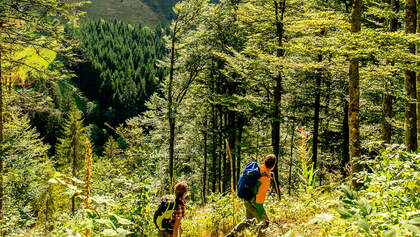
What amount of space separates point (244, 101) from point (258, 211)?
978 centimetres

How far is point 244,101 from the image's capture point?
43.2 feet

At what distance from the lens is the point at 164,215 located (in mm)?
3340

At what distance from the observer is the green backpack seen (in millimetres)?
3342

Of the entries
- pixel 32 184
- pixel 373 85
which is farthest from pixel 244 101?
pixel 32 184

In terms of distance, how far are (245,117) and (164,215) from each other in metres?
13.8

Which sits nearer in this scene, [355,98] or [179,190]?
[179,190]

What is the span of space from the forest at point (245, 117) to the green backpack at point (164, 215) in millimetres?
153

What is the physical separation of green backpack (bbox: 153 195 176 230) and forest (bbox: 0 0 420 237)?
0.15 meters

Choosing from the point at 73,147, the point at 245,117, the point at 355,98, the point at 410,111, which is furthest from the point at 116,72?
the point at 355,98

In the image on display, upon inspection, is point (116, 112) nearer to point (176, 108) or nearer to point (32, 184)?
point (32, 184)

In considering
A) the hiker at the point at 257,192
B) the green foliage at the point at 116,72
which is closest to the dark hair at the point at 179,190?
the hiker at the point at 257,192

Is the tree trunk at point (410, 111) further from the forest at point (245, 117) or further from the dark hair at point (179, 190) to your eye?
the dark hair at point (179, 190)

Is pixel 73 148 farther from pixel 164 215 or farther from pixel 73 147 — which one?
pixel 164 215

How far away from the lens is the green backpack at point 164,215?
3.34m
